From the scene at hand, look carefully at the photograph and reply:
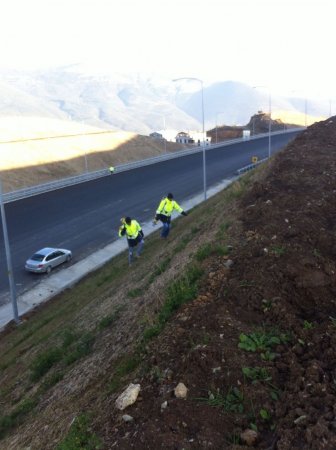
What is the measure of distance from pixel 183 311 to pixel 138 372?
1.48 metres

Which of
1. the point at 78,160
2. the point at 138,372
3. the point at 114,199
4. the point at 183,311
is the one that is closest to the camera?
the point at 138,372

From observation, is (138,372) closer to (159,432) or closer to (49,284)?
(159,432)

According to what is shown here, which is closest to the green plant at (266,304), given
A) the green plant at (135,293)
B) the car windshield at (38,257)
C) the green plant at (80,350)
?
the green plant at (80,350)

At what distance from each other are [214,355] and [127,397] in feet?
4.21

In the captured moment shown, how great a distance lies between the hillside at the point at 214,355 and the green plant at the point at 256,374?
0.02 m

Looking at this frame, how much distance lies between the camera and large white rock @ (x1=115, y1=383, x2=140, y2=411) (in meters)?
6.20

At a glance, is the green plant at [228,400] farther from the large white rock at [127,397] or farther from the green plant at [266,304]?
the green plant at [266,304]

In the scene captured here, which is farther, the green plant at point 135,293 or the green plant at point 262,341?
the green plant at point 135,293

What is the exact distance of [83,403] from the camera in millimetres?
7230

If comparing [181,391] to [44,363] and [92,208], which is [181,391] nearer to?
[44,363]

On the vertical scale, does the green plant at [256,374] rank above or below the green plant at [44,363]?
above

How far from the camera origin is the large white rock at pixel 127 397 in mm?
6195

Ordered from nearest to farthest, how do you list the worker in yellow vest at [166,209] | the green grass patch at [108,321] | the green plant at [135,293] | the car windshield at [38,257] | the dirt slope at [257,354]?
1. the dirt slope at [257,354]
2. the green grass patch at [108,321]
3. the green plant at [135,293]
4. the worker in yellow vest at [166,209]
5. the car windshield at [38,257]

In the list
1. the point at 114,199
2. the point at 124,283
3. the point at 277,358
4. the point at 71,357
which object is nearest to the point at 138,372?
the point at 277,358
